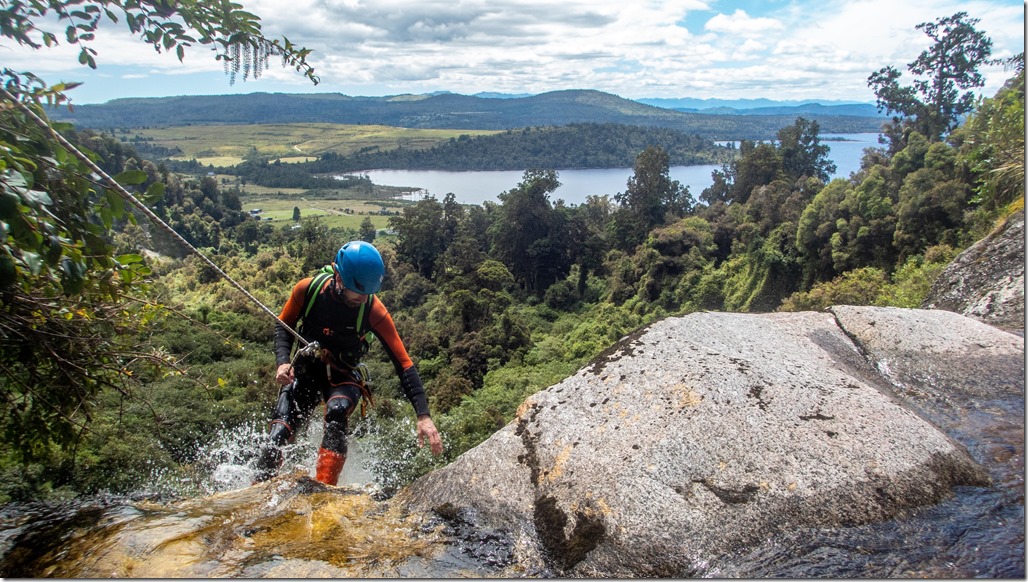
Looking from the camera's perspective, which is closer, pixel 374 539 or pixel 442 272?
pixel 374 539

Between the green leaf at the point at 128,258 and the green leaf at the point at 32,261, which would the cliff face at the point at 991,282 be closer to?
the green leaf at the point at 128,258

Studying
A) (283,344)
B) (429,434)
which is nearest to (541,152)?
(283,344)

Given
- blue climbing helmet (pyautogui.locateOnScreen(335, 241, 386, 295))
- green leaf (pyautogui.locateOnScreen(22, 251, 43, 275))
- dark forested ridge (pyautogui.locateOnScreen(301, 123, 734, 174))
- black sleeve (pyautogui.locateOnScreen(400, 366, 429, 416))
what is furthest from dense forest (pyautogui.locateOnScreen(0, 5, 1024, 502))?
dark forested ridge (pyautogui.locateOnScreen(301, 123, 734, 174))

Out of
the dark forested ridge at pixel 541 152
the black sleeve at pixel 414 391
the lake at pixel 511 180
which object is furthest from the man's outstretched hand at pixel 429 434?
the dark forested ridge at pixel 541 152

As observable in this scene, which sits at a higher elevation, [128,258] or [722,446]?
[128,258]

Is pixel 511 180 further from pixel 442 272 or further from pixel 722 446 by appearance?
pixel 722 446

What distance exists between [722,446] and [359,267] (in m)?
3.30

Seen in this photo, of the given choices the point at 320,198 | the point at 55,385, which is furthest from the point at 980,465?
the point at 320,198

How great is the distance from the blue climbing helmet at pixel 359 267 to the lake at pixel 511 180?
291 feet

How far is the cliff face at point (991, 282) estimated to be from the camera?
23.1ft

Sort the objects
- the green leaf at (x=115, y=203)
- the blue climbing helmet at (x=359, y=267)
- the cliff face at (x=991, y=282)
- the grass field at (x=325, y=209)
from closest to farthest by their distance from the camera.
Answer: the green leaf at (x=115, y=203)
the blue climbing helmet at (x=359, y=267)
the cliff face at (x=991, y=282)
the grass field at (x=325, y=209)

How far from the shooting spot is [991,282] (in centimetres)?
786

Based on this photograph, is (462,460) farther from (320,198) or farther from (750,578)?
(320,198)

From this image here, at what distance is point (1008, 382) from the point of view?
17.0ft
